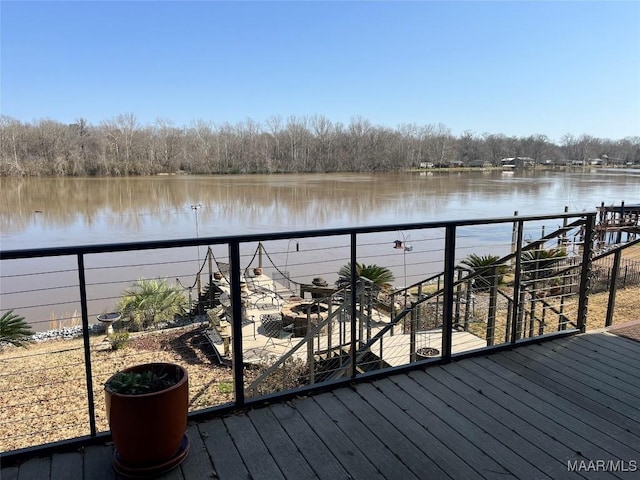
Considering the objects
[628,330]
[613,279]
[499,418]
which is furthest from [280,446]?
[613,279]

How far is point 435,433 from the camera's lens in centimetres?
222

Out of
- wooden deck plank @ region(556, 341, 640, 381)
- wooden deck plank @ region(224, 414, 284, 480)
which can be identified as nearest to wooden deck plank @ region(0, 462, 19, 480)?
wooden deck plank @ region(224, 414, 284, 480)

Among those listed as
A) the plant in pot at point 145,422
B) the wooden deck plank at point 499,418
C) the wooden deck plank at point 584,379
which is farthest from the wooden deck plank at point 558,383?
the plant in pot at point 145,422

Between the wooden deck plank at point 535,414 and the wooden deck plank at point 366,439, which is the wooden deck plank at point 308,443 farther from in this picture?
the wooden deck plank at point 535,414

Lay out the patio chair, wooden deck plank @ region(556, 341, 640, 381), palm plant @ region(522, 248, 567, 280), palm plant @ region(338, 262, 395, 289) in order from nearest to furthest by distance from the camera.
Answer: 1. wooden deck plank @ region(556, 341, 640, 381)
2. palm plant @ region(522, 248, 567, 280)
3. the patio chair
4. palm plant @ region(338, 262, 395, 289)

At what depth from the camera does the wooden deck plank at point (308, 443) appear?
1898 mm

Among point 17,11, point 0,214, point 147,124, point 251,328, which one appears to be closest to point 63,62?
point 147,124

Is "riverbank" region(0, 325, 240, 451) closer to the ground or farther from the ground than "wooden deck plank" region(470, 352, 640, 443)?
closer to the ground

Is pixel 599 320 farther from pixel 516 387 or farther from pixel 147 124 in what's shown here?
pixel 147 124

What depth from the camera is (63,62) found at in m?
50.6

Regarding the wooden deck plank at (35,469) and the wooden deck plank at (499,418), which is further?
the wooden deck plank at (499,418)

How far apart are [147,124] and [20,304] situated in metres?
53.6

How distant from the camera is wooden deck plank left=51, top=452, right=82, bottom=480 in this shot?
185 cm

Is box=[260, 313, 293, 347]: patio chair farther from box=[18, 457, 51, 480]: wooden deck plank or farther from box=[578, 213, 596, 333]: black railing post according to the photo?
box=[18, 457, 51, 480]: wooden deck plank
